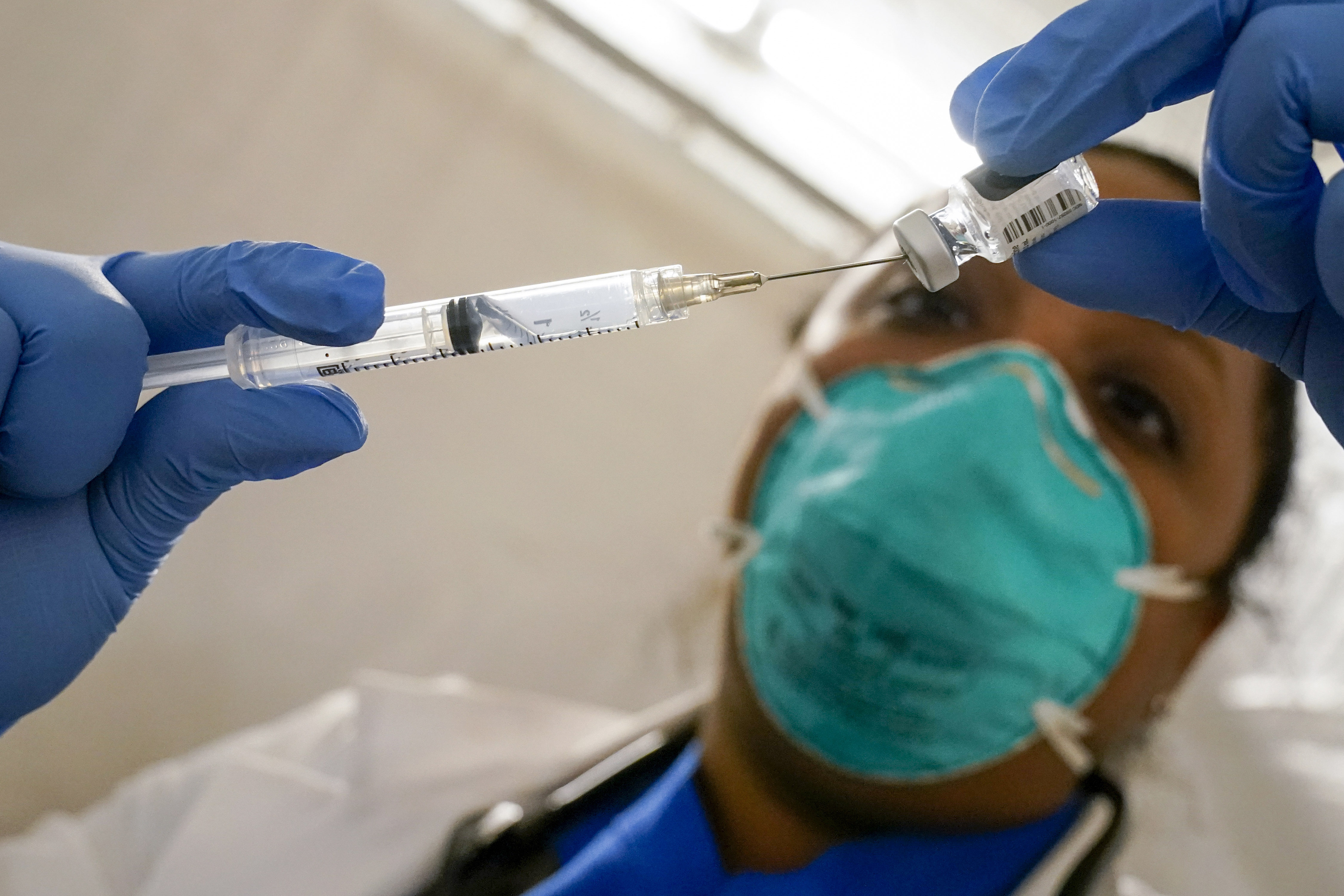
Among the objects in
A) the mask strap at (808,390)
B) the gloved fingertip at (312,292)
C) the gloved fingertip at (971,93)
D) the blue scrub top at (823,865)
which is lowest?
the blue scrub top at (823,865)

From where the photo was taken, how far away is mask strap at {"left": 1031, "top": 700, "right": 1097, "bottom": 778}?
102 cm

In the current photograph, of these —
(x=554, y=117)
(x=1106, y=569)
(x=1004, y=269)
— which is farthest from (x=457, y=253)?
(x=1106, y=569)

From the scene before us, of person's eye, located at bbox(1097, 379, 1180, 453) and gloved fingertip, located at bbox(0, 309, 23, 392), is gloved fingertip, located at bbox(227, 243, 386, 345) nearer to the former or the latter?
gloved fingertip, located at bbox(0, 309, 23, 392)

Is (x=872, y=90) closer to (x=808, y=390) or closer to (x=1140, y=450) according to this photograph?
(x=808, y=390)

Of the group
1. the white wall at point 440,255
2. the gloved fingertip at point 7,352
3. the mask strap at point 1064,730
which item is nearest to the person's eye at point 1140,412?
the mask strap at point 1064,730

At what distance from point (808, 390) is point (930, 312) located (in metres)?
0.21

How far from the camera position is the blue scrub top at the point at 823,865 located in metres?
1.10

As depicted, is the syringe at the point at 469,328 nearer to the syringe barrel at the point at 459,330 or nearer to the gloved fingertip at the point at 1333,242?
the syringe barrel at the point at 459,330

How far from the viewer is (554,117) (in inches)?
68.1

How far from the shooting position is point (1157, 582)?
3.36ft

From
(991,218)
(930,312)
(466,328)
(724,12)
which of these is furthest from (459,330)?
(724,12)

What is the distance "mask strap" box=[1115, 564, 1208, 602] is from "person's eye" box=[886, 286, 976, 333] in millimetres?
384

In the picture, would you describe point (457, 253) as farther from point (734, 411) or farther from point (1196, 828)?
point (1196, 828)

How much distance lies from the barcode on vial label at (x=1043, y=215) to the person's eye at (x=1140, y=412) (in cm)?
54
